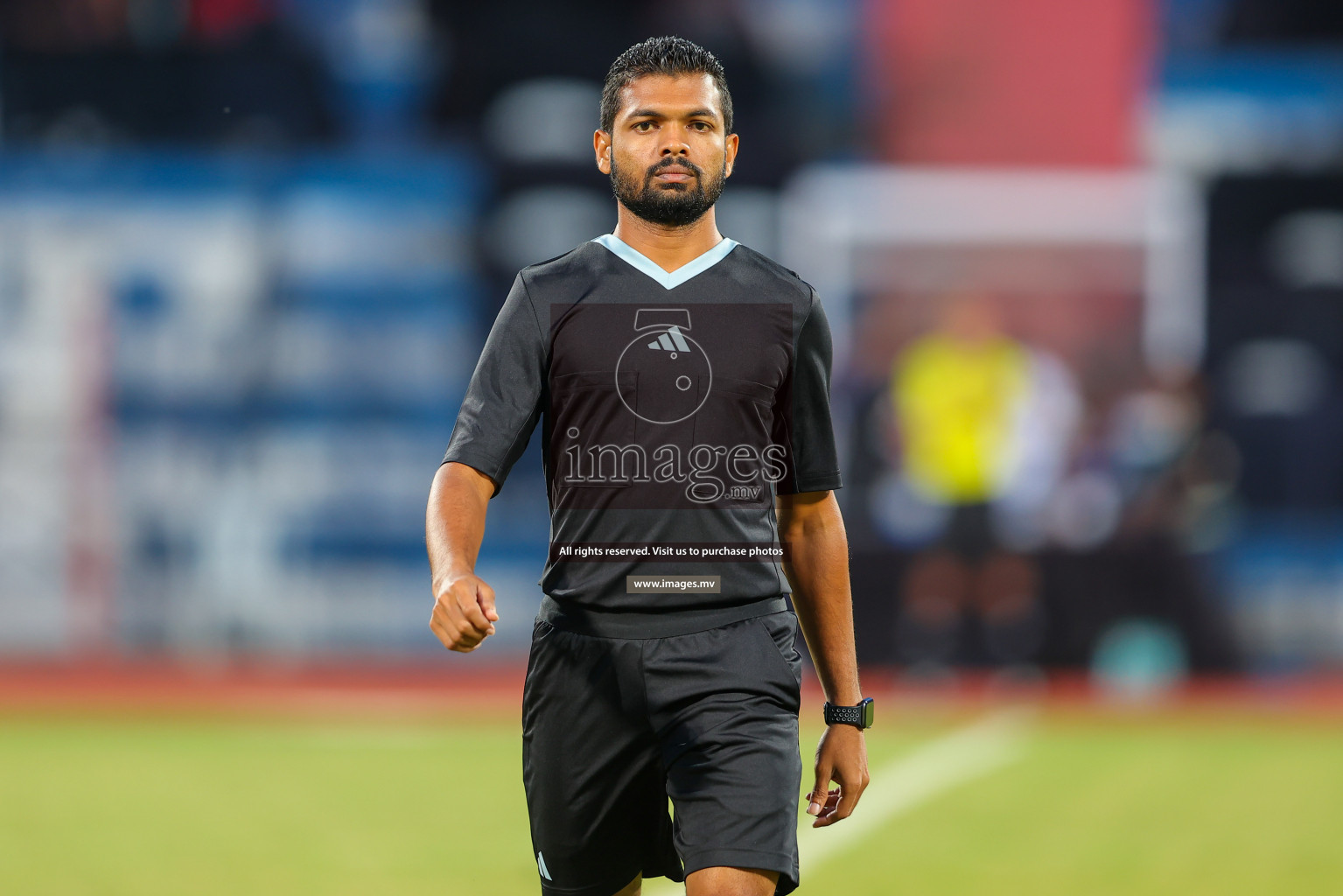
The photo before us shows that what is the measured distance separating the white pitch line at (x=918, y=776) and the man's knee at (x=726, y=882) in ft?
9.32

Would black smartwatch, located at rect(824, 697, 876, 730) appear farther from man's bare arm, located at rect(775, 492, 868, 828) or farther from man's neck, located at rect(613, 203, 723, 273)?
man's neck, located at rect(613, 203, 723, 273)

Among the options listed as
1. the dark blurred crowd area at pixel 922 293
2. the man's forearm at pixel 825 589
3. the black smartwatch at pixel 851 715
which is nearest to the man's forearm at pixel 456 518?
the man's forearm at pixel 825 589

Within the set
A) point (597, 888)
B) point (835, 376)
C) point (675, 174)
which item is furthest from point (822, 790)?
point (835, 376)

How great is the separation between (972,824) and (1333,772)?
258 centimetres

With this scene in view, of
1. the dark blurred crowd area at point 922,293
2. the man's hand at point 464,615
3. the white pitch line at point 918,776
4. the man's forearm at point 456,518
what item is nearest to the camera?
the man's hand at point 464,615

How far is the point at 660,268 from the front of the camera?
3725 mm

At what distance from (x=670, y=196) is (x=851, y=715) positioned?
1093mm

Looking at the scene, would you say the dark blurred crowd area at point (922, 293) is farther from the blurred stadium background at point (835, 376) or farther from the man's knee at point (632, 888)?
the man's knee at point (632, 888)

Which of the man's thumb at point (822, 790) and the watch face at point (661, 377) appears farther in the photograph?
the man's thumb at point (822, 790)

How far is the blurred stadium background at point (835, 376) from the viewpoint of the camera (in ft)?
35.0

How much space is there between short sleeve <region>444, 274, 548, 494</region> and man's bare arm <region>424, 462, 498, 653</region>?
0.04 metres

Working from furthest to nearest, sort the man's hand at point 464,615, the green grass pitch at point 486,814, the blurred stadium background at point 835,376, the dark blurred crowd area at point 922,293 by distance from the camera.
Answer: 1. the dark blurred crowd area at point 922,293
2. the blurred stadium background at point 835,376
3. the green grass pitch at point 486,814
4. the man's hand at point 464,615

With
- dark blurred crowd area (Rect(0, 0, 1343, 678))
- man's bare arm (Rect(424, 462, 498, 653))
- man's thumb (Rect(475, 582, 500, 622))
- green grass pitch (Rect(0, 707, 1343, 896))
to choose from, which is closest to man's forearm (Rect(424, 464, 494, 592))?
man's bare arm (Rect(424, 462, 498, 653))

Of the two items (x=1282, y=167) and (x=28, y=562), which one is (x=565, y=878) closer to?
(x=28, y=562)
